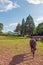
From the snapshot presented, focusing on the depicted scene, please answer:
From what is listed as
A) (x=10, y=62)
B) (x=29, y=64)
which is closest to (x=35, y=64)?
(x=29, y=64)

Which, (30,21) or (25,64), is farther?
(30,21)

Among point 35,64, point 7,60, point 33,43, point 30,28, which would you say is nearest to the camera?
point 35,64

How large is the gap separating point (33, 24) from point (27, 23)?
10.3ft

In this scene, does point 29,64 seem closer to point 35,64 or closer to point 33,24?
point 35,64

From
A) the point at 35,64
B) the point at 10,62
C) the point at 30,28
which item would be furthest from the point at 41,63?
the point at 30,28

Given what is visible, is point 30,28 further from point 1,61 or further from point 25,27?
point 1,61

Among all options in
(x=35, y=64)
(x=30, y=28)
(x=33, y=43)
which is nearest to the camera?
(x=35, y=64)

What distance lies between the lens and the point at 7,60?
13.4 meters

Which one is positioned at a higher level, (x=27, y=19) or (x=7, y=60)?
(x=27, y=19)

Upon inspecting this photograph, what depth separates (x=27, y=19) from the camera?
88938mm

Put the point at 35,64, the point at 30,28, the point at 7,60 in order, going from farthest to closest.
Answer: the point at 30,28, the point at 7,60, the point at 35,64

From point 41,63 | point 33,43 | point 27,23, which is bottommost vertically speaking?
point 41,63

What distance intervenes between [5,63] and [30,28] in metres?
75.9

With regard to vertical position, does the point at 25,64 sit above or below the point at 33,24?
below
